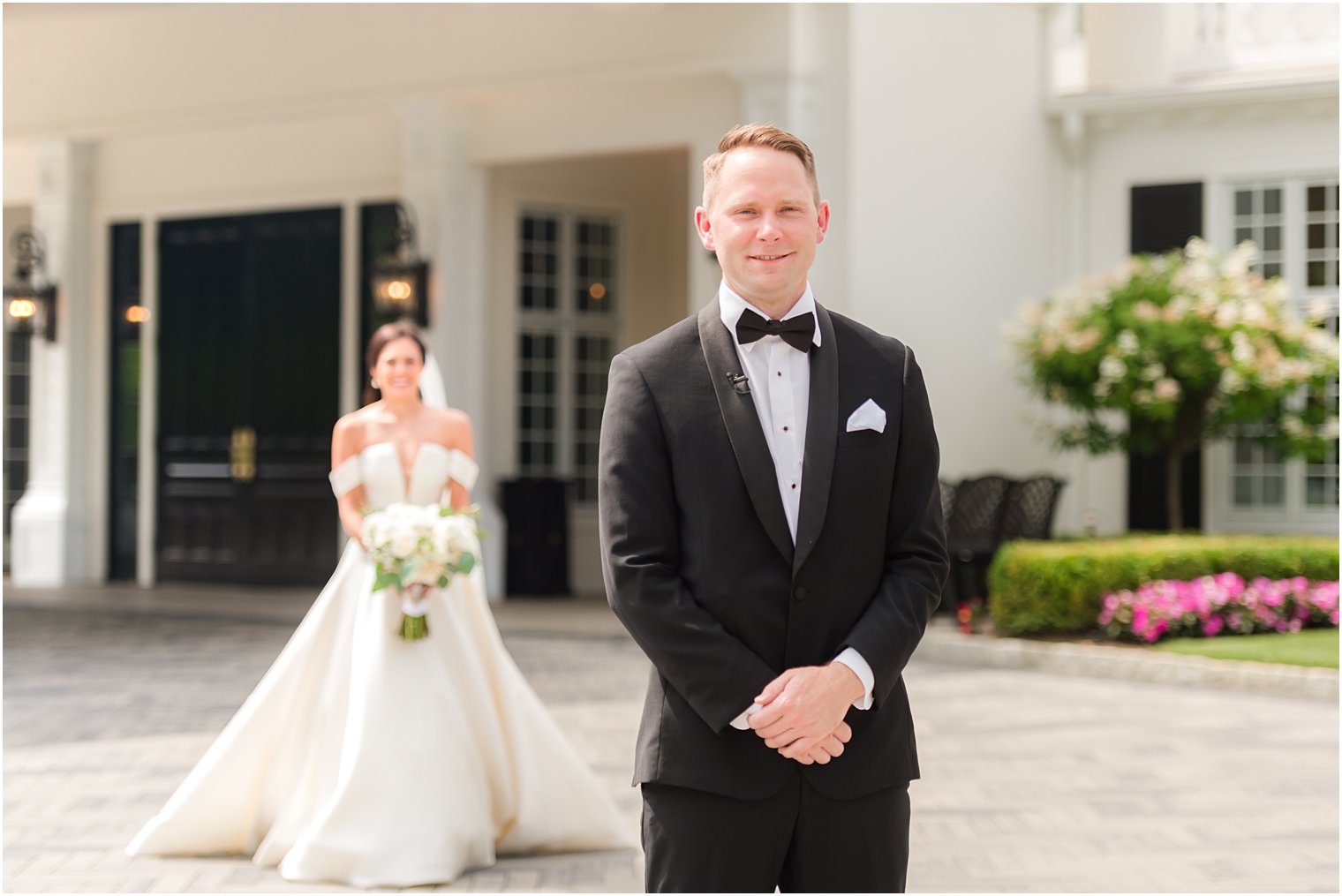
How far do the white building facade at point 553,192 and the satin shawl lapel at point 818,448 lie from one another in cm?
928

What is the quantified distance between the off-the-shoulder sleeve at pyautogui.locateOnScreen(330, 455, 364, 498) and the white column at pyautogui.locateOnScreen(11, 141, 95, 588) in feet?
34.6

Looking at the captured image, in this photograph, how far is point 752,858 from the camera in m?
2.53

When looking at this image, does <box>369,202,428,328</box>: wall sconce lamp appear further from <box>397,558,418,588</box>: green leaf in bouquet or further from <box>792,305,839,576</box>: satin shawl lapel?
<box>792,305,839,576</box>: satin shawl lapel

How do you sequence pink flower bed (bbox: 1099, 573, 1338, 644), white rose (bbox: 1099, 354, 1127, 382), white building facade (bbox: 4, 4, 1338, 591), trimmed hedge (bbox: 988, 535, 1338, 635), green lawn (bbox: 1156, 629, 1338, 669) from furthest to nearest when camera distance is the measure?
1. white building facade (bbox: 4, 4, 1338, 591)
2. white rose (bbox: 1099, 354, 1127, 382)
3. trimmed hedge (bbox: 988, 535, 1338, 635)
4. pink flower bed (bbox: 1099, 573, 1338, 644)
5. green lawn (bbox: 1156, 629, 1338, 669)

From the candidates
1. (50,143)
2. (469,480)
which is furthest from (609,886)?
(50,143)

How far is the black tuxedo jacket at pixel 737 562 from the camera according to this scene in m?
2.50

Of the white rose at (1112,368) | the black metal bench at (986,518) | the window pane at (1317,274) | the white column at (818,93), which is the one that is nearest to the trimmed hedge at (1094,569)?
the black metal bench at (986,518)

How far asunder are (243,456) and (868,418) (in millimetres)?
12944

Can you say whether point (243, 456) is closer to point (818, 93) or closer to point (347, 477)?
point (818, 93)

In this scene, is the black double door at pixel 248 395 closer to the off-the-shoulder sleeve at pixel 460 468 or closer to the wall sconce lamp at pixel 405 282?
the wall sconce lamp at pixel 405 282

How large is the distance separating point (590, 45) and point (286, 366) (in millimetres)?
4457

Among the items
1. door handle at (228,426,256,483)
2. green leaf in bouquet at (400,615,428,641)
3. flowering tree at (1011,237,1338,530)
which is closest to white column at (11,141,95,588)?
door handle at (228,426,256,483)

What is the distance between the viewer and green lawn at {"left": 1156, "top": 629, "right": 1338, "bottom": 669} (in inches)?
384

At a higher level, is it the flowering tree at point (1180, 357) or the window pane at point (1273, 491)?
the flowering tree at point (1180, 357)
